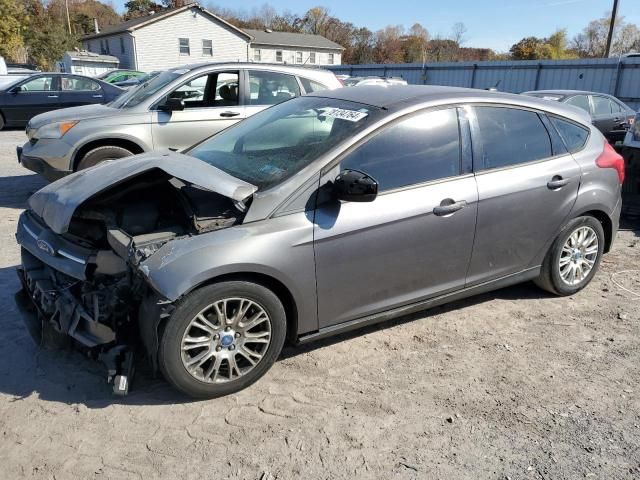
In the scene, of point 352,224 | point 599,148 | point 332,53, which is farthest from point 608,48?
point 332,53

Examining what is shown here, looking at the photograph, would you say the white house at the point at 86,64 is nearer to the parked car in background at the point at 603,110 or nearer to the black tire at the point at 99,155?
the black tire at the point at 99,155

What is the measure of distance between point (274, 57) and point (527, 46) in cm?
2985

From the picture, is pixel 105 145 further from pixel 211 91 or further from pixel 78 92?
pixel 78 92

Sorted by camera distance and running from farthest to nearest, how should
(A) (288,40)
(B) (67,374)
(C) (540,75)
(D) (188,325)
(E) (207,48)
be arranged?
1. (A) (288,40)
2. (E) (207,48)
3. (C) (540,75)
4. (B) (67,374)
5. (D) (188,325)

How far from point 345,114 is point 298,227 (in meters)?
1.00

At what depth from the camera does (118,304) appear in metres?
3.02

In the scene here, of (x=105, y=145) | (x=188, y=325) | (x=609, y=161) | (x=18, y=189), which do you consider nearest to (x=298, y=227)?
(x=188, y=325)

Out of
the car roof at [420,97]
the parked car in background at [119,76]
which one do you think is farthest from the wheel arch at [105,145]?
the parked car in background at [119,76]

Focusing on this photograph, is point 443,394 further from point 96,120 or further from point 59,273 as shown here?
point 96,120

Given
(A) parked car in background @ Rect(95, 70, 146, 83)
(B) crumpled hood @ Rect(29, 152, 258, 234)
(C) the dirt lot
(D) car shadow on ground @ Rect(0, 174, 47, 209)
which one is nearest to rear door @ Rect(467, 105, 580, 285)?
(C) the dirt lot

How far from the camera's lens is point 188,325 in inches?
115

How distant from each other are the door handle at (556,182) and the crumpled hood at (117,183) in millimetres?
2357

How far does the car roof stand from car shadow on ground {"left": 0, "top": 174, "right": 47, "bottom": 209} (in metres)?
5.22

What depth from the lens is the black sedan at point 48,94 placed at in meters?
14.2
